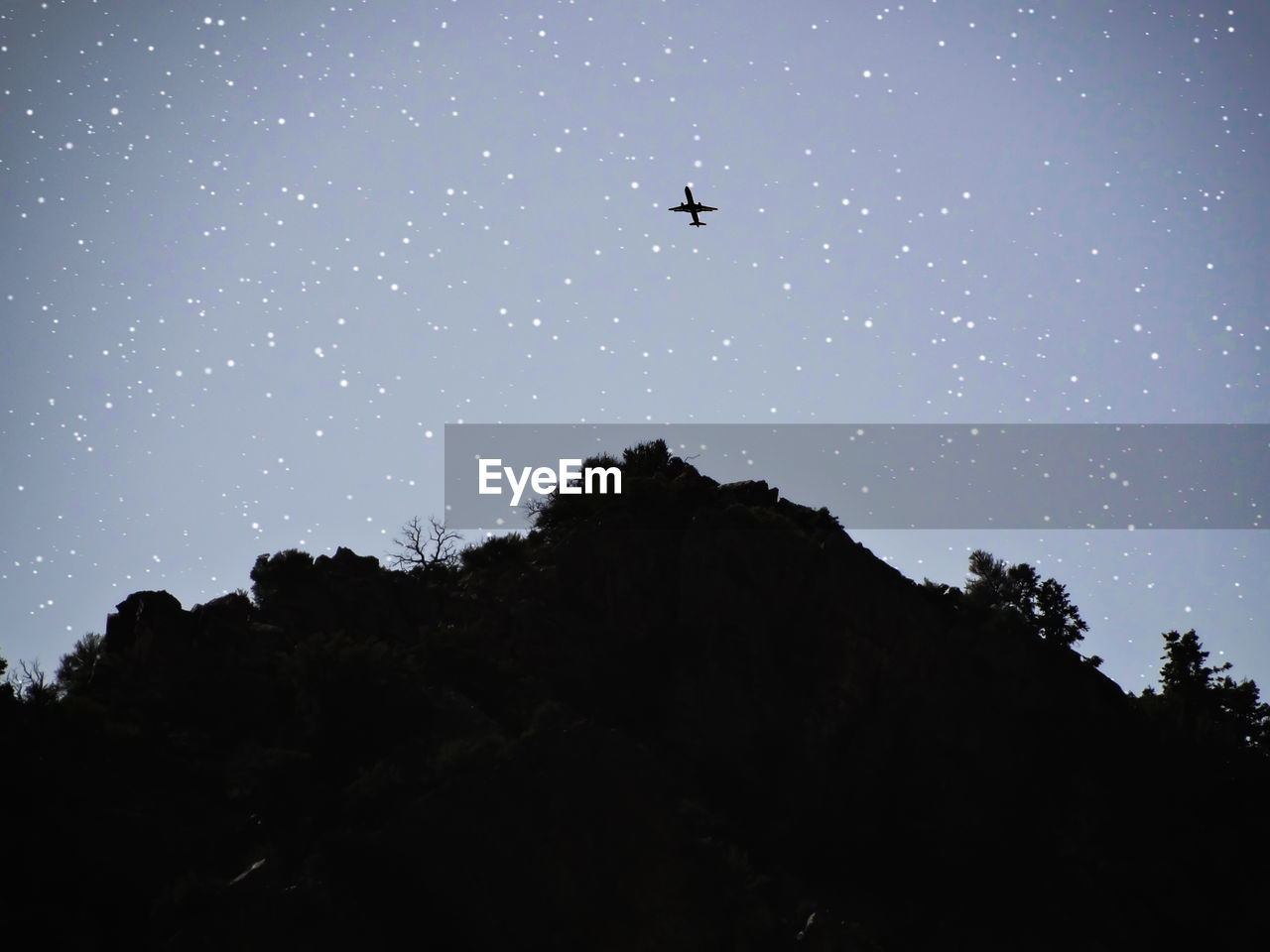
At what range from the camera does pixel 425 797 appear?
83.7 ft

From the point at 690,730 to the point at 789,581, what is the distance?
7147mm

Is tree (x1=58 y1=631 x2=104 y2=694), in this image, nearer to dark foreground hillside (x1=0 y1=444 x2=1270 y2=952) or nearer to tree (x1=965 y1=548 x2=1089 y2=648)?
dark foreground hillside (x1=0 y1=444 x2=1270 y2=952)

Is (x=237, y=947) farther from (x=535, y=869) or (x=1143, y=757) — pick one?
(x=1143, y=757)

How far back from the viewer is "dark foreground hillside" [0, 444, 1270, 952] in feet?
77.7

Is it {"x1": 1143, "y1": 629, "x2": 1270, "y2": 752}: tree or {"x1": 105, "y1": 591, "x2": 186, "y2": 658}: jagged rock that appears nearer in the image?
{"x1": 105, "y1": 591, "x2": 186, "y2": 658}: jagged rock

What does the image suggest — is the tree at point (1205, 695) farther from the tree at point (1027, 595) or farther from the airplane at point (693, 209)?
the airplane at point (693, 209)

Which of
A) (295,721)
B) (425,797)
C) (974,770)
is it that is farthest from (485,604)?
(974,770)

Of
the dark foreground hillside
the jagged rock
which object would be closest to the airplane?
the dark foreground hillside

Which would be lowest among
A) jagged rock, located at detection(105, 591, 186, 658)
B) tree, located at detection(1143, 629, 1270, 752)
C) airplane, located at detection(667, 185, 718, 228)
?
tree, located at detection(1143, 629, 1270, 752)

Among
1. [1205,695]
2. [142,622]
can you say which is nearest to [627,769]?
[142,622]

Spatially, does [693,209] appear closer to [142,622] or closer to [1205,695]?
[142,622]

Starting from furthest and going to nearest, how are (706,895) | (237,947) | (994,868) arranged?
(994,868) → (706,895) → (237,947)

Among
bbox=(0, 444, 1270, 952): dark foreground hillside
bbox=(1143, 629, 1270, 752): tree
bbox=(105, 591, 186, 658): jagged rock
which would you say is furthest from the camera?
bbox=(1143, 629, 1270, 752): tree

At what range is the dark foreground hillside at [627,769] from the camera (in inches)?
933
